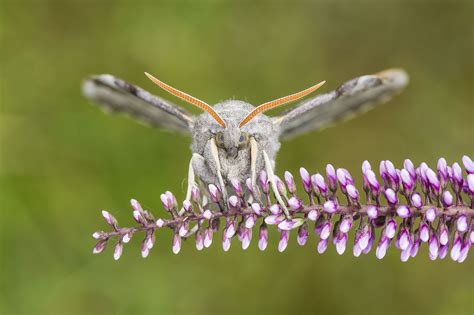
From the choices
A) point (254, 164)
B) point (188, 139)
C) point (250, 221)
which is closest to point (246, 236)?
point (250, 221)

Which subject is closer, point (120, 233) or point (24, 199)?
point (120, 233)

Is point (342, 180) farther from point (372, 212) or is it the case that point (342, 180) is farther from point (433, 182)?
point (433, 182)

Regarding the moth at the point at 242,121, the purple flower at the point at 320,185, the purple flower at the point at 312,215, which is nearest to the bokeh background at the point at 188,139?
the moth at the point at 242,121

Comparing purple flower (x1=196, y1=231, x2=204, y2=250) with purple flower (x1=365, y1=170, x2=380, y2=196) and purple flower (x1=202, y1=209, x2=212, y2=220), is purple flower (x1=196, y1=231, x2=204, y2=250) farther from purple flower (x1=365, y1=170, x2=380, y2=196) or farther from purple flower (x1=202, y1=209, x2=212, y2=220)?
purple flower (x1=365, y1=170, x2=380, y2=196)

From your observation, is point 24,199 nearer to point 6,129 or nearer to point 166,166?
point 6,129
